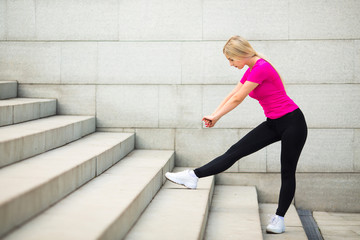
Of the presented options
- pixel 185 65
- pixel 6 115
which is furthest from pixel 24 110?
pixel 185 65

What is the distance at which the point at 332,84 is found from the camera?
7.05 m

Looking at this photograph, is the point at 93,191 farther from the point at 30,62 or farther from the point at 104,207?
the point at 30,62

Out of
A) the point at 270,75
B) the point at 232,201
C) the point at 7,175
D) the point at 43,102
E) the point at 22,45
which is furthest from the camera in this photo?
the point at 22,45

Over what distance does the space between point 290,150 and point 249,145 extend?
0.47 metres

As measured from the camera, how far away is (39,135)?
534cm

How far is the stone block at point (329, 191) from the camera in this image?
708 cm

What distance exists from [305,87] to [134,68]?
2332 mm

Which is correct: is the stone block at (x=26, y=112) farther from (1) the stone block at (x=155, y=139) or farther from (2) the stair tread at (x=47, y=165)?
(1) the stone block at (x=155, y=139)

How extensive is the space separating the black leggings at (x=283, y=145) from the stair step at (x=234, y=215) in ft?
1.32

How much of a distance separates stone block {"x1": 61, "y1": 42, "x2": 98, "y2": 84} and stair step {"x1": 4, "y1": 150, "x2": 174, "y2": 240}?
63.0 inches

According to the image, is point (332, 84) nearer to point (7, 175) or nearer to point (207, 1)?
point (207, 1)

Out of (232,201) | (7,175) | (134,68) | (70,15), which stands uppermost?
(70,15)

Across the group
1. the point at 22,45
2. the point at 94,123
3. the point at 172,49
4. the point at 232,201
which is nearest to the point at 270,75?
the point at 232,201

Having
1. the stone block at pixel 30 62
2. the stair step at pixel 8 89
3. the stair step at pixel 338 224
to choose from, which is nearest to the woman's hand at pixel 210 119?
the stair step at pixel 338 224
